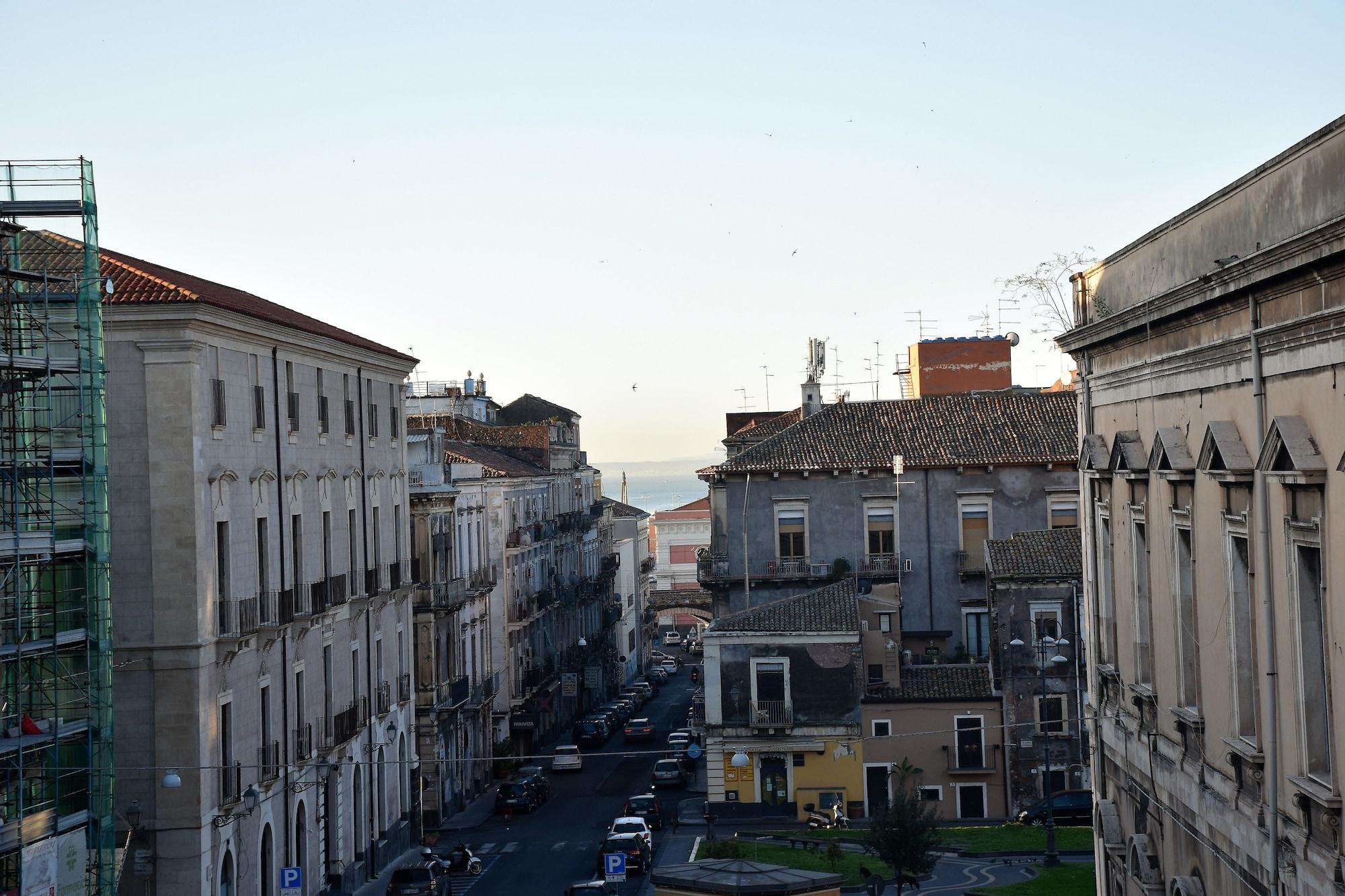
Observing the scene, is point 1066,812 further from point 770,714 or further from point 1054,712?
point 770,714

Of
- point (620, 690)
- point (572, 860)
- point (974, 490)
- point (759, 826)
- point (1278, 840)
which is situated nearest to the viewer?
point (1278, 840)

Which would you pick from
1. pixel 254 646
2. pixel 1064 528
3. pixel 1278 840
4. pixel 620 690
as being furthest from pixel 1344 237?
pixel 620 690

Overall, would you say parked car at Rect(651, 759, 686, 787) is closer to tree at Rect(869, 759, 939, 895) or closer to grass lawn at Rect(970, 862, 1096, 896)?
grass lawn at Rect(970, 862, 1096, 896)

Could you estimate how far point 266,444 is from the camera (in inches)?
1319

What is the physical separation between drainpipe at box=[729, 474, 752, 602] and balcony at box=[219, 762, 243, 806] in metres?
22.6

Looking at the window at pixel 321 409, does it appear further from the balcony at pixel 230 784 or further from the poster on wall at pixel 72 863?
the poster on wall at pixel 72 863

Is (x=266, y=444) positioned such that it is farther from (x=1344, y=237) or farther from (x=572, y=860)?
(x=1344, y=237)

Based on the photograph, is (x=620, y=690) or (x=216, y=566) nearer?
(x=216, y=566)

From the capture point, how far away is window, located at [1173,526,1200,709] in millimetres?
15758

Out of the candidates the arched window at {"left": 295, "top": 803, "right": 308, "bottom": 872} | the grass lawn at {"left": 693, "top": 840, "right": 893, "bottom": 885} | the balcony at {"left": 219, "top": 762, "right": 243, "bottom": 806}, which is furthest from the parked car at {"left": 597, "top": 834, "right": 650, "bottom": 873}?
the balcony at {"left": 219, "top": 762, "right": 243, "bottom": 806}

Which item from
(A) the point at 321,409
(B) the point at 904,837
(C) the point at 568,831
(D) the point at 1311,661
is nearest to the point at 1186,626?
(D) the point at 1311,661

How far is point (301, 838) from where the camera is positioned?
35156 millimetres

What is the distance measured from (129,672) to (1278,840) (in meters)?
21.2

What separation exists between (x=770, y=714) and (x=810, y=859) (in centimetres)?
779
